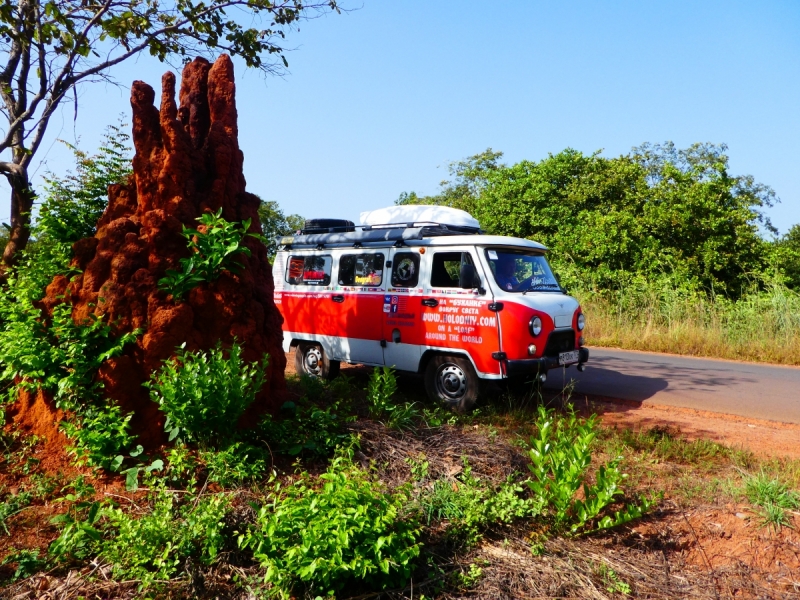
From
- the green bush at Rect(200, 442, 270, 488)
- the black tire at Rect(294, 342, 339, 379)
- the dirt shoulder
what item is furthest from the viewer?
the black tire at Rect(294, 342, 339, 379)

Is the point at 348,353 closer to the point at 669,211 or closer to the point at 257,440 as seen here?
the point at 257,440

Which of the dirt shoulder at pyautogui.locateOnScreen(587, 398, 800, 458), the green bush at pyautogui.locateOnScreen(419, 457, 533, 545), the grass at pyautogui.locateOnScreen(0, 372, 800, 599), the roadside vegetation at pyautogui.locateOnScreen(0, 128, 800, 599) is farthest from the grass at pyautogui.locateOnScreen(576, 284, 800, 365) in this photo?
the green bush at pyautogui.locateOnScreen(419, 457, 533, 545)

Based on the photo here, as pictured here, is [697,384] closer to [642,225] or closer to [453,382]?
[453,382]

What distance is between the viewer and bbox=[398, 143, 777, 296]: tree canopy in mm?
19438

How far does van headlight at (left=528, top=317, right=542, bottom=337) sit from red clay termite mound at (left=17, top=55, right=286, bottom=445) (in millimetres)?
2972

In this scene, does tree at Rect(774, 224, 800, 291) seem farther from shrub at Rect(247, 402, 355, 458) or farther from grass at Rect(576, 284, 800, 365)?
shrub at Rect(247, 402, 355, 458)

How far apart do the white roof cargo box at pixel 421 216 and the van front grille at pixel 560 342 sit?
2.28m

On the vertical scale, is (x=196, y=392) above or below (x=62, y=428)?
above

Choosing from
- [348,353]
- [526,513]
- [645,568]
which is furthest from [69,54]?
[645,568]

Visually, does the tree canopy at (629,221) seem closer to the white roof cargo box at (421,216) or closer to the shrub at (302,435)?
the white roof cargo box at (421,216)

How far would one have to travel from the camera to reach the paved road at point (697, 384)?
8.59m

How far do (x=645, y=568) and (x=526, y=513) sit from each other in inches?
32.2

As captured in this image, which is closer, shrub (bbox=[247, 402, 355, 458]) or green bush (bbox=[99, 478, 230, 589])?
green bush (bbox=[99, 478, 230, 589])

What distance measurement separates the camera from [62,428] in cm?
492
